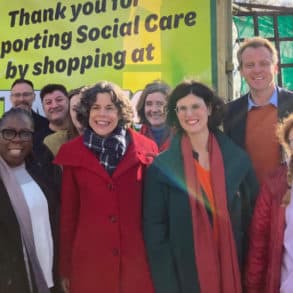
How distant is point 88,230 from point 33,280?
42cm

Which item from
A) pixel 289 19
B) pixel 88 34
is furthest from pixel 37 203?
pixel 289 19

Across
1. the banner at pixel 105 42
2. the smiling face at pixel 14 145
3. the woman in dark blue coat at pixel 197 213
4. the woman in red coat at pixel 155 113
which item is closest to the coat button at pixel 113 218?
the woman in dark blue coat at pixel 197 213

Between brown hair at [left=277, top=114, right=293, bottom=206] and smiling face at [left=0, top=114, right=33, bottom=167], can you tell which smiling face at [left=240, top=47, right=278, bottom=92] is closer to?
brown hair at [left=277, top=114, right=293, bottom=206]

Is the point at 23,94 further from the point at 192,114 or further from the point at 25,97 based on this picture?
the point at 192,114

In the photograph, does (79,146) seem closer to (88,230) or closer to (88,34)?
(88,230)

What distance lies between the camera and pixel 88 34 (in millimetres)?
4816

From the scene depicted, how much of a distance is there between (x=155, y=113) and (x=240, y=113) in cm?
83

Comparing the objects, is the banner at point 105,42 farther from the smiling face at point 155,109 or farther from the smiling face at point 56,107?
the smiling face at point 155,109

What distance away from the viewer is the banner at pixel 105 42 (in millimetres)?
4621

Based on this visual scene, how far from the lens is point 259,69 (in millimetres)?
3512

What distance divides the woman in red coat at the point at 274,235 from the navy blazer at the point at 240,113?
25.0 inches

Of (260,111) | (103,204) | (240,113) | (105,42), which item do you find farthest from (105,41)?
(103,204)

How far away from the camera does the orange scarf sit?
9.04 ft

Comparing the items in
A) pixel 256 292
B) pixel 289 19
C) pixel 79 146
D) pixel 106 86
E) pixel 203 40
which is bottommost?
pixel 256 292
